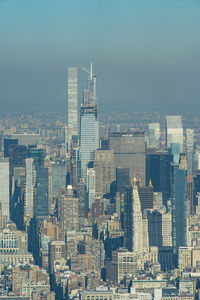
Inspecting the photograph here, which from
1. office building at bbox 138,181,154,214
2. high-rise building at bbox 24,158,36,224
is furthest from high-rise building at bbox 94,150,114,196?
high-rise building at bbox 24,158,36,224

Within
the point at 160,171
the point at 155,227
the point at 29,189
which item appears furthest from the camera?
the point at 29,189

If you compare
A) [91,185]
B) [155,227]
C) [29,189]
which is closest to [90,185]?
[91,185]

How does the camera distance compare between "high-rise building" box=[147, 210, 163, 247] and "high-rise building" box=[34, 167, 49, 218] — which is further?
"high-rise building" box=[34, 167, 49, 218]

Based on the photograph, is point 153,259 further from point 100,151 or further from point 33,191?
point 100,151

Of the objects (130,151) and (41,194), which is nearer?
(41,194)

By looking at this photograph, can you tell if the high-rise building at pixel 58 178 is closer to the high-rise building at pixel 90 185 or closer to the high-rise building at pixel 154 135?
the high-rise building at pixel 90 185

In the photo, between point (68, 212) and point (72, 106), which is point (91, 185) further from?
point (68, 212)

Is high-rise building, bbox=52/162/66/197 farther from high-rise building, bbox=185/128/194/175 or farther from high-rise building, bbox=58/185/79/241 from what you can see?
high-rise building, bbox=185/128/194/175
